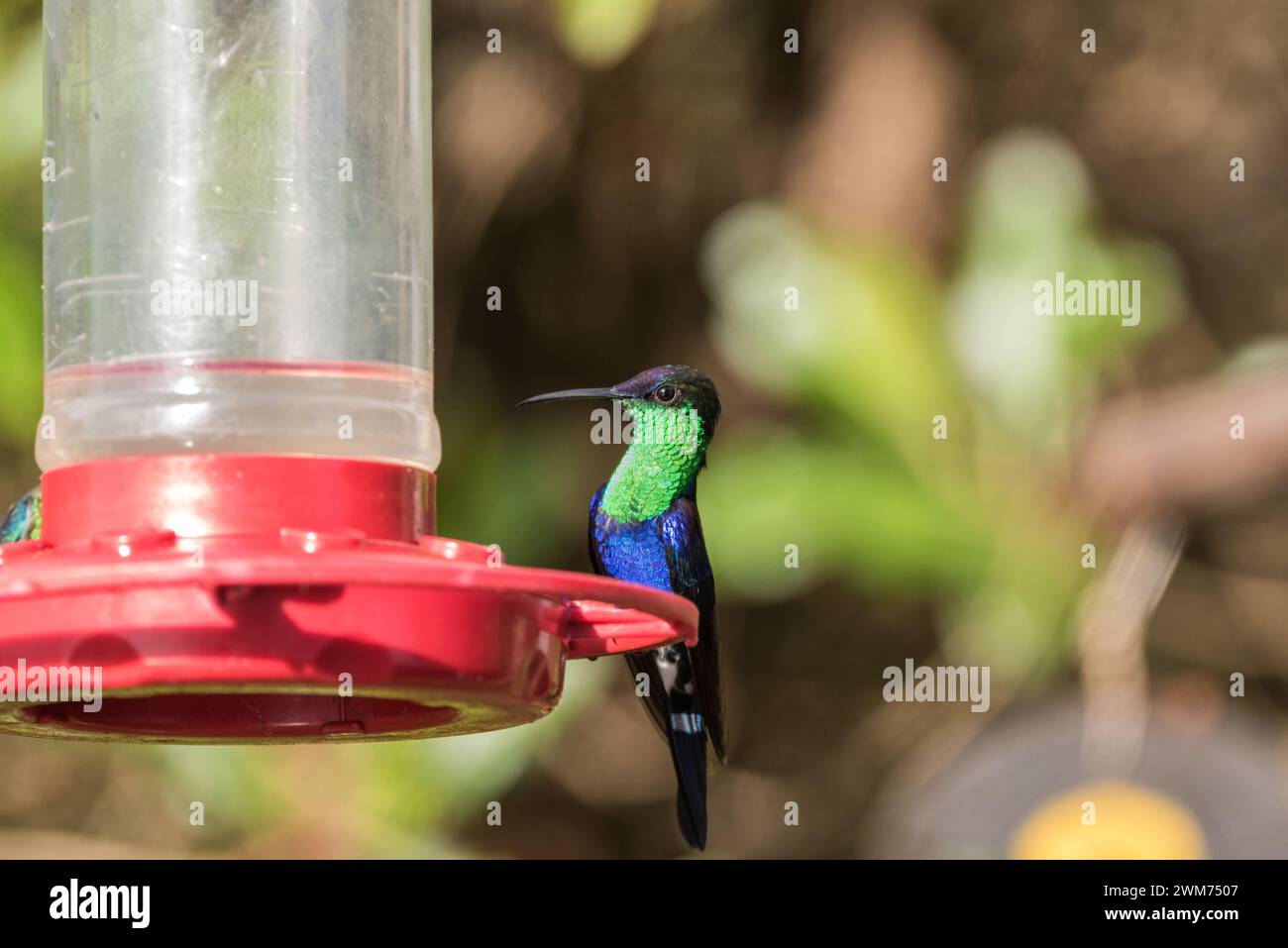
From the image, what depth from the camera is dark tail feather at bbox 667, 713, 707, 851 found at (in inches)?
179

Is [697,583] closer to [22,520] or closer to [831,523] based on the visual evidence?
[831,523]

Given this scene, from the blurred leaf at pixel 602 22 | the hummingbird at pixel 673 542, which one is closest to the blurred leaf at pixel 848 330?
the hummingbird at pixel 673 542

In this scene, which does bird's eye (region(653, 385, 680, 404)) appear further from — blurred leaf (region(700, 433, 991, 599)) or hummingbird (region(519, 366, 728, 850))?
blurred leaf (region(700, 433, 991, 599))

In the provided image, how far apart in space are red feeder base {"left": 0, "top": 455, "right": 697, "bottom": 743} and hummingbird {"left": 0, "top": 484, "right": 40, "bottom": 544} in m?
1.77

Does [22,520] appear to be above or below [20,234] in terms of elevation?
below

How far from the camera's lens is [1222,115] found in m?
6.17

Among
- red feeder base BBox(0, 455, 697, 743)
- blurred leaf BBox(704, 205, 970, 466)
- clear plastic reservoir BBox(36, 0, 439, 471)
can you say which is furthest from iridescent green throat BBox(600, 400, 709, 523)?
red feeder base BBox(0, 455, 697, 743)

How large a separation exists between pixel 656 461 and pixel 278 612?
224cm

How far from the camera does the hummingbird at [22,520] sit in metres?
4.37

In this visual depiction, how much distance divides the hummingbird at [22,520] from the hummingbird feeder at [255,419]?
134 cm

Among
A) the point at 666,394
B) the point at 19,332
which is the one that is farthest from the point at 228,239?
the point at 19,332

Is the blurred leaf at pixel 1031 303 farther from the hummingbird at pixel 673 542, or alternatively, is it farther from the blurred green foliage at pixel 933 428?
the hummingbird at pixel 673 542

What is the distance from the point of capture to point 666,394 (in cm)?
427

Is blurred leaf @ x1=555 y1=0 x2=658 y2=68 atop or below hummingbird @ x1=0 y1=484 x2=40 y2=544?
atop
